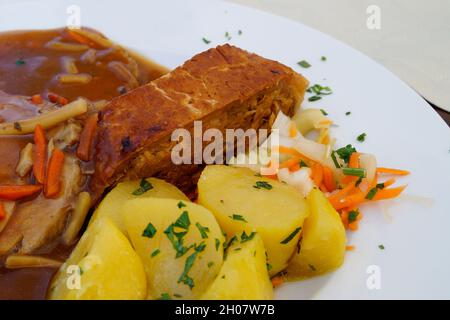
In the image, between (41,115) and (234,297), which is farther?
(41,115)

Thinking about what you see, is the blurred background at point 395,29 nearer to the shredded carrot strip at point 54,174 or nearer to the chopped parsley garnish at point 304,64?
the chopped parsley garnish at point 304,64

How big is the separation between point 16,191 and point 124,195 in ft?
2.25

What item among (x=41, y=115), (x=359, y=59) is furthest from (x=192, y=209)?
(x=359, y=59)

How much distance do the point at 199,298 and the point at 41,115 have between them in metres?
2.02

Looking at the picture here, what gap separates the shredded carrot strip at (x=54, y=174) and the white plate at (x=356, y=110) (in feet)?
4.91

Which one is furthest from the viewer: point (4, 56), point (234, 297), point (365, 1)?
point (365, 1)

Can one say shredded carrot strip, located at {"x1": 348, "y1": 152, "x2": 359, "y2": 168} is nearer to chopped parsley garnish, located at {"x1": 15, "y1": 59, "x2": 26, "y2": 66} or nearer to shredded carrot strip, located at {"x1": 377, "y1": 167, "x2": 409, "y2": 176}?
shredded carrot strip, located at {"x1": 377, "y1": 167, "x2": 409, "y2": 176}

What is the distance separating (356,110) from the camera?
12.2 feet

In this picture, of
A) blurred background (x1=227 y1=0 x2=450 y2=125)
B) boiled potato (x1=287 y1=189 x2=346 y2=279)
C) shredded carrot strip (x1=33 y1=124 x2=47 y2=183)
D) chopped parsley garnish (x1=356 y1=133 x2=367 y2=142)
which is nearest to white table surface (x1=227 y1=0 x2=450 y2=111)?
blurred background (x1=227 y1=0 x2=450 y2=125)

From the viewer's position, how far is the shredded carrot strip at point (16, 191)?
118 inches

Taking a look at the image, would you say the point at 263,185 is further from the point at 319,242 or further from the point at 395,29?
the point at 395,29

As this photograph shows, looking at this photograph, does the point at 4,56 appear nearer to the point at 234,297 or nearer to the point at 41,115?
the point at 41,115

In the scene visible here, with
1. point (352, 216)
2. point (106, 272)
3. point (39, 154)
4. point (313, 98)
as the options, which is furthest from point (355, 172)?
point (39, 154)

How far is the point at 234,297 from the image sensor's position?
2.18 meters
